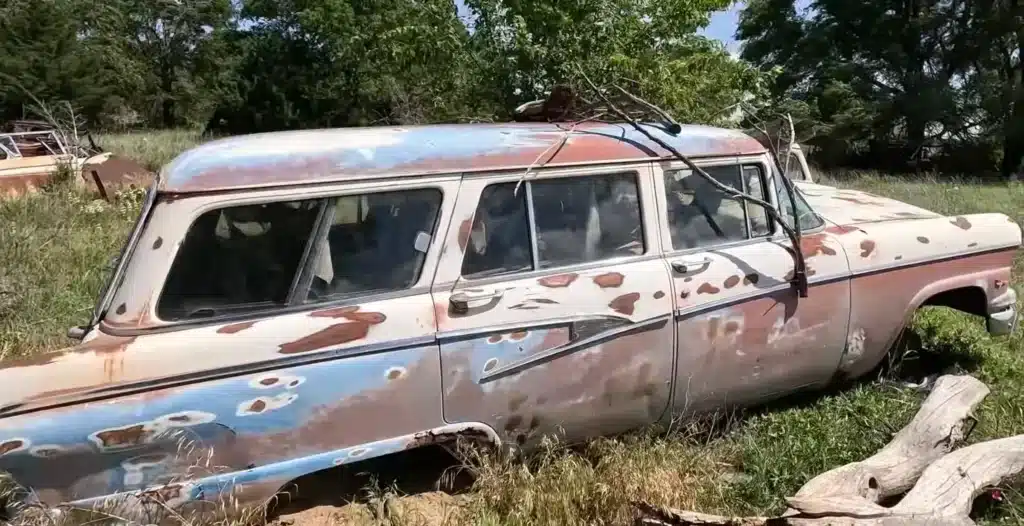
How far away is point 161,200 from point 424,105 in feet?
35.4

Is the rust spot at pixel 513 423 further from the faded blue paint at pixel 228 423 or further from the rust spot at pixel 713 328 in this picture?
the rust spot at pixel 713 328

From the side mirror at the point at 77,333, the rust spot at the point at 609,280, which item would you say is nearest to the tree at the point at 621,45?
the rust spot at the point at 609,280

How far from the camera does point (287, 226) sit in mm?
2855

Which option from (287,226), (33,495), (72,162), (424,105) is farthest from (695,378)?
(424,105)

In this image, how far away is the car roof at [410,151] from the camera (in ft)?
9.16

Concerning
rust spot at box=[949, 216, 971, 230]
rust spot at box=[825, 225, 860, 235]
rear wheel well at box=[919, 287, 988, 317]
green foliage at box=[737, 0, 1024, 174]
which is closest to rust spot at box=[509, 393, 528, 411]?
rust spot at box=[825, 225, 860, 235]

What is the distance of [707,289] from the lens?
3.54 meters

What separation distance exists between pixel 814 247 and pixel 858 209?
3.23ft

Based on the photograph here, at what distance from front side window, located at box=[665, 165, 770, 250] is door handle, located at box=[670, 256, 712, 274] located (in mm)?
79

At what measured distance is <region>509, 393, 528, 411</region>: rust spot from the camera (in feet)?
10.5

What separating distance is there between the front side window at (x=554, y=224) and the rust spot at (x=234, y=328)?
2.82 feet

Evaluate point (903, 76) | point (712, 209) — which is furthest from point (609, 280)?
point (903, 76)

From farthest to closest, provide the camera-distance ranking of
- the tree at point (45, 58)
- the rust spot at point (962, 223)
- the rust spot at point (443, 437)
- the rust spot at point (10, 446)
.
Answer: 1. the tree at point (45, 58)
2. the rust spot at point (962, 223)
3. the rust spot at point (443, 437)
4. the rust spot at point (10, 446)

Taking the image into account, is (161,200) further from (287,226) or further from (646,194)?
(646,194)
